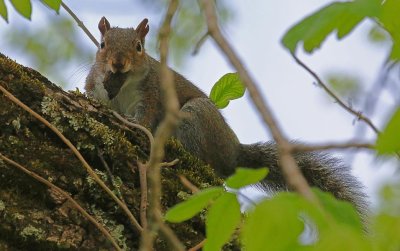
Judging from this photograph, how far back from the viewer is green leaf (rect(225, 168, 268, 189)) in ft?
2.80

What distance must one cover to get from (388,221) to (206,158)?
281 cm

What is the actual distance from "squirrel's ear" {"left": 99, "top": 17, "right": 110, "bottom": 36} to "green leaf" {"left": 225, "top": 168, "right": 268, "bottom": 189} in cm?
330

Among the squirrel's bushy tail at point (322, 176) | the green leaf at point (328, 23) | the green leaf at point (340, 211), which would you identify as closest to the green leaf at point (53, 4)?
the green leaf at point (328, 23)

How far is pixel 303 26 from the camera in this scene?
834 millimetres

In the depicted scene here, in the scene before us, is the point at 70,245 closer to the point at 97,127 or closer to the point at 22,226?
the point at 22,226

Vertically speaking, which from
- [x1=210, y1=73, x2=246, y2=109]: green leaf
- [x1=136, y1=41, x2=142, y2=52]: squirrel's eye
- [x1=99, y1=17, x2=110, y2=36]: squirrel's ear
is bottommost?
[x1=210, y1=73, x2=246, y2=109]: green leaf

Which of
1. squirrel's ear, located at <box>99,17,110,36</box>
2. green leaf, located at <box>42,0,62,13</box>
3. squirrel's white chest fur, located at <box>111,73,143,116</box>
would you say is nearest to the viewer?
green leaf, located at <box>42,0,62,13</box>

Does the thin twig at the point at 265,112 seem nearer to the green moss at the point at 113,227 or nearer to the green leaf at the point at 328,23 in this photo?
the green leaf at the point at 328,23

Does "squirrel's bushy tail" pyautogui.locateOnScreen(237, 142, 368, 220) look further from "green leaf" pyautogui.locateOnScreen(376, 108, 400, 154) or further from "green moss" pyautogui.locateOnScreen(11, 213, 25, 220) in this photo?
"green leaf" pyautogui.locateOnScreen(376, 108, 400, 154)

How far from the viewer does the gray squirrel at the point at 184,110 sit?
11.0ft

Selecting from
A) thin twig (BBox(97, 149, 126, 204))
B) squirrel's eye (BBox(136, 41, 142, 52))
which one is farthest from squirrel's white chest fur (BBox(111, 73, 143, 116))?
thin twig (BBox(97, 149, 126, 204))

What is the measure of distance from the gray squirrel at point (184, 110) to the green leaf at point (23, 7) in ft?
7.09

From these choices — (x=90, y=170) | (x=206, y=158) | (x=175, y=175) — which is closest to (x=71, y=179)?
(x=90, y=170)

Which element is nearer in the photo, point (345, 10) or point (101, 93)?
point (345, 10)
